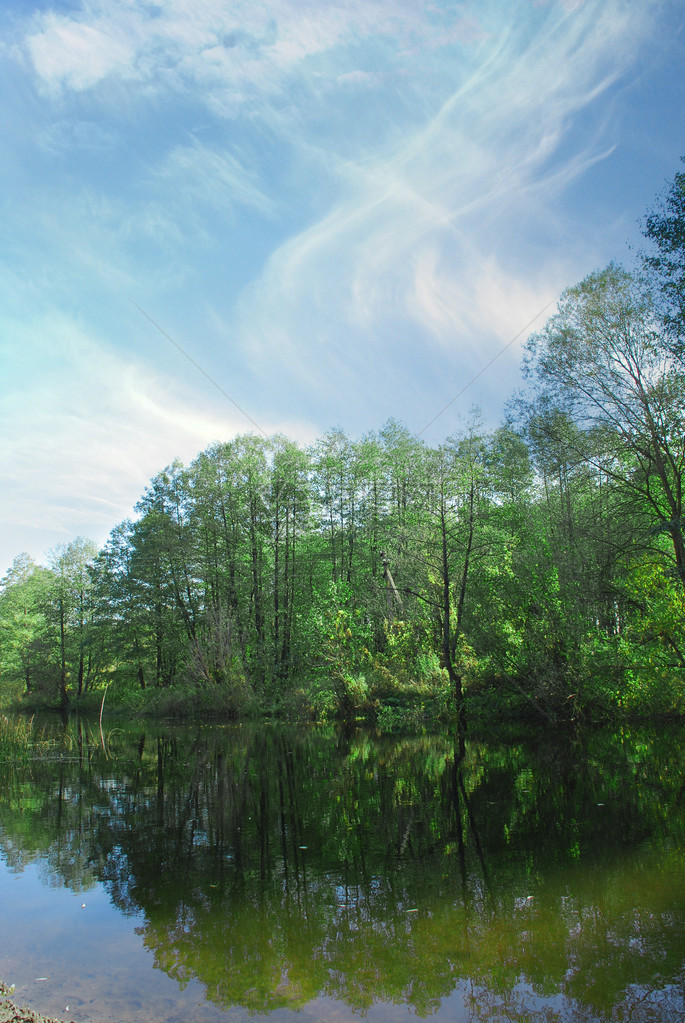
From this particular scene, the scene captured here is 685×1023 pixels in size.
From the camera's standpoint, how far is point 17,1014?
3.94 m

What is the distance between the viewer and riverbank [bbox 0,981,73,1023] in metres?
3.81

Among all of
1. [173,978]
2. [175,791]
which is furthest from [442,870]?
[175,791]

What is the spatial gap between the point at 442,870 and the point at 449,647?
1556 centimetres

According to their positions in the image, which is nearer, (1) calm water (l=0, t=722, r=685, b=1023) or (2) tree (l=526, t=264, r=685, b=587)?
(1) calm water (l=0, t=722, r=685, b=1023)

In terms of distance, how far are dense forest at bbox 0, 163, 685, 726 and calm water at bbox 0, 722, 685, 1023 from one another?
6519 mm

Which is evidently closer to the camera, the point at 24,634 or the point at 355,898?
the point at 355,898

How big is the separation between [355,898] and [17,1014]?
2769mm

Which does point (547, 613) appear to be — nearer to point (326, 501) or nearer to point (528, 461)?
point (528, 461)

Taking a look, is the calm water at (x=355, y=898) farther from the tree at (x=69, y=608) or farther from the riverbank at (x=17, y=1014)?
the tree at (x=69, y=608)

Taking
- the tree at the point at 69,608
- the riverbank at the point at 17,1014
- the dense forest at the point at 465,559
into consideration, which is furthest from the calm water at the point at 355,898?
the tree at the point at 69,608

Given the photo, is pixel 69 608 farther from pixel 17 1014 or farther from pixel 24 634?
pixel 17 1014

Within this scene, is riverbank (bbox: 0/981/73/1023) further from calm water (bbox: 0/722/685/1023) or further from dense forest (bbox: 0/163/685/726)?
dense forest (bbox: 0/163/685/726)

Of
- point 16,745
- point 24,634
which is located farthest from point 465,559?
point 24,634

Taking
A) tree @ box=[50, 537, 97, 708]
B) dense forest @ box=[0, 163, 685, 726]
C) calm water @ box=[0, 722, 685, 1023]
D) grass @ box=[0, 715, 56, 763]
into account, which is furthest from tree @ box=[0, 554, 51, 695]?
calm water @ box=[0, 722, 685, 1023]
